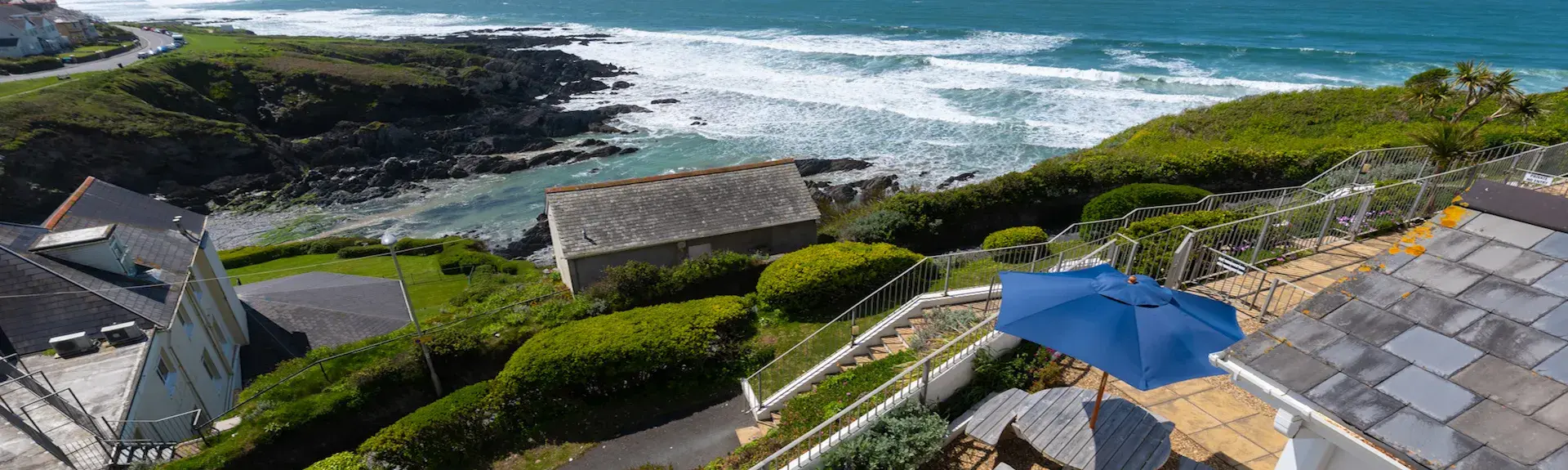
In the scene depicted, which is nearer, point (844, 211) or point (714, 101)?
point (844, 211)

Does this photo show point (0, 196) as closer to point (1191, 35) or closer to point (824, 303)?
point (824, 303)

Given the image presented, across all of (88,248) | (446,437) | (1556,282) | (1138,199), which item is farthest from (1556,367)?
(88,248)

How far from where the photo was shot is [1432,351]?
12.7 ft

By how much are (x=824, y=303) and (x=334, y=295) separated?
17.4 m

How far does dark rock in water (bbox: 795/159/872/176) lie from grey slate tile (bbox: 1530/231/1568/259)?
111 feet

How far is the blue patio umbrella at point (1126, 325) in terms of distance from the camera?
19.9 feet

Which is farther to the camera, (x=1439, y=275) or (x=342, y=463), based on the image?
(x=342, y=463)

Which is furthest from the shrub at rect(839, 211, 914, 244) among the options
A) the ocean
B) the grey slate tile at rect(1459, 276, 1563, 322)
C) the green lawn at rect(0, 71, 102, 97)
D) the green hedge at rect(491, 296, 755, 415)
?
the green lawn at rect(0, 71, 102, 97)

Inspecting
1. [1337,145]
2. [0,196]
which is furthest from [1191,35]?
[0,196]

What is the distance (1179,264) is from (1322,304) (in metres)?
7.65

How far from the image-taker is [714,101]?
55.7 meters

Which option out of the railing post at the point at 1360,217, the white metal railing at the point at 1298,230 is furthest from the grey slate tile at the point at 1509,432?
the railing post at the point at 1360,217

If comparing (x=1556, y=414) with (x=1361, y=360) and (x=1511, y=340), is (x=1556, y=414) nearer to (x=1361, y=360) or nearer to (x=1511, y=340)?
(x=1511, y=340)

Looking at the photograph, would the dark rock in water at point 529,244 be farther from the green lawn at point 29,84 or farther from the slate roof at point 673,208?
the green lawn at point 29,84
